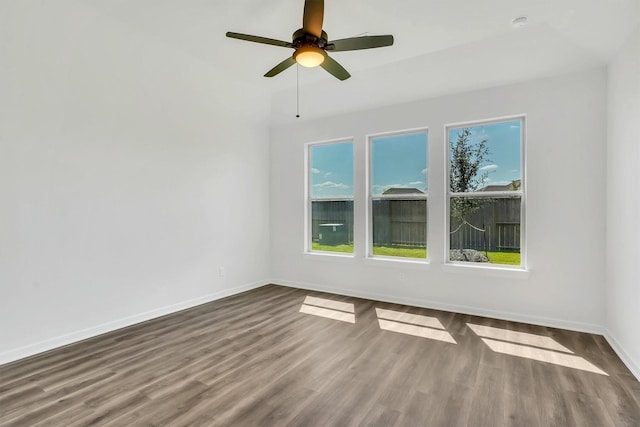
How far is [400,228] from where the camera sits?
481cm

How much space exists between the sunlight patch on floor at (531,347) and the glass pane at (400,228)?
136cm

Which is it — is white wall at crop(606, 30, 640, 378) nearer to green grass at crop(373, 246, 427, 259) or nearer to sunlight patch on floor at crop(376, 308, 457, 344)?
sunlight patch on floor at crop(376, 308, 457, 344)

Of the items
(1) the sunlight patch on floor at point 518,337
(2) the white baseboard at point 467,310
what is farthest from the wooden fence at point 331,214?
(1) the sunlight patch on floor at point 518,337

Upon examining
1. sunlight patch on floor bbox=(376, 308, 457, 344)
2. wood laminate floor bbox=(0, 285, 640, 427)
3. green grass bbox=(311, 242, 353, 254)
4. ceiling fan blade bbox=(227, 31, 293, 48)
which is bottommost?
wood laminate floor bbox=(0, 285, 640, 427)

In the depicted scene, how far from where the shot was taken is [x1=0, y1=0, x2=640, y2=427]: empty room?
2477mm

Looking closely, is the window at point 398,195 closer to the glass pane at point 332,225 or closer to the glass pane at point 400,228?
the glass pane at point 400,228

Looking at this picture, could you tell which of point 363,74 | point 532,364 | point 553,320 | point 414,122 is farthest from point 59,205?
point 553,320

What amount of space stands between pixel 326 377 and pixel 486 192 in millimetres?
3064

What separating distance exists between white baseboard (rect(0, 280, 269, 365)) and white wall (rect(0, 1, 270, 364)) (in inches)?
0.4

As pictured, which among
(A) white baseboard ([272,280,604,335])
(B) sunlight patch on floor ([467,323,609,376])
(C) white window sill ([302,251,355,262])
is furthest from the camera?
(C) white window sill ([302,251,355,262])

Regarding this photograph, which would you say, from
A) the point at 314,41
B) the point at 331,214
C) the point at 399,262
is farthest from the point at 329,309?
the point at 314,41

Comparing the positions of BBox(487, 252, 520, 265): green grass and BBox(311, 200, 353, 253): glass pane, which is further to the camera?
BBox(311, 200, 353, 253): glass pane

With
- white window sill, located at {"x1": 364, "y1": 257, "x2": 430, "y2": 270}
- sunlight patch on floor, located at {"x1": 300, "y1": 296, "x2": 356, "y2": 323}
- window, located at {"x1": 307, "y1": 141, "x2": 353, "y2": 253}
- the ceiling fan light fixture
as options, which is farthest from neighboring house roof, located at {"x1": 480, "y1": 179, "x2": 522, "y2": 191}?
the ceiling fan light fixture

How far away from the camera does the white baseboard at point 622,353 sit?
2.61 metres
